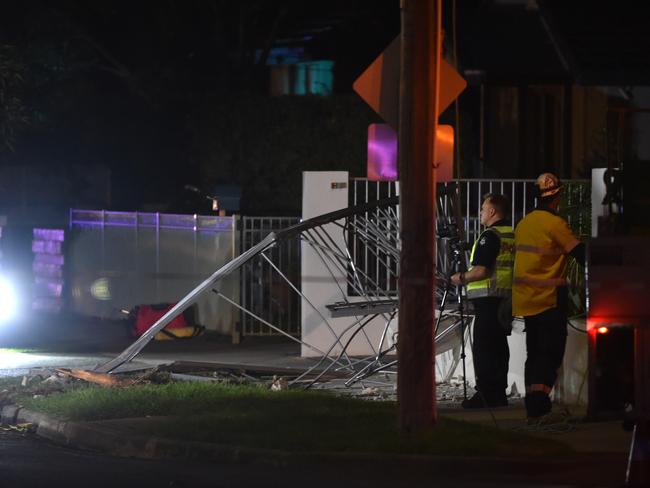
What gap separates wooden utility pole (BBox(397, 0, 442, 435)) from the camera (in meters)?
9.35

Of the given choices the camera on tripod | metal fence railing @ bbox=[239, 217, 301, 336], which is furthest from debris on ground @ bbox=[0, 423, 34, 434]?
metal fence railing @ bbox=[239, 217, 301, 336]

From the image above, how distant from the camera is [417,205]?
9391mm

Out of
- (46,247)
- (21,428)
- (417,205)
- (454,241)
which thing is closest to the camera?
(417,205)

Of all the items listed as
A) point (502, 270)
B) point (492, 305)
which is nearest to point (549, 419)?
point (492, 305)

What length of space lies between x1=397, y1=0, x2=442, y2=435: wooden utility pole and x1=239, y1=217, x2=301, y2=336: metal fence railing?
331 inches

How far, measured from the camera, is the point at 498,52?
79.0ft

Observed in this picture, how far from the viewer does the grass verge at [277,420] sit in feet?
30.5

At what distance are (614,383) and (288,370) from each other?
4.31 m

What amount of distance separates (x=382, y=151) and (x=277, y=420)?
2543 mm

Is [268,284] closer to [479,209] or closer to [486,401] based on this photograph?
[479,209]

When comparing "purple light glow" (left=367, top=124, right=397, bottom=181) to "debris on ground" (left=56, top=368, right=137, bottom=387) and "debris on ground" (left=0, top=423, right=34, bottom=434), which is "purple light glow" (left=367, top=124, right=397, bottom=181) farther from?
"debris on ground" (left=0, top=423, right=34, bottom=434)

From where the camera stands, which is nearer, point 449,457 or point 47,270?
point 449,457

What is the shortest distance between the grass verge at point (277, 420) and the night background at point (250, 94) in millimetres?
7690

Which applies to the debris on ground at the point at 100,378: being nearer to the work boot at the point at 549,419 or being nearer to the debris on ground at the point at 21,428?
the debris on ground at the point at 21,428
